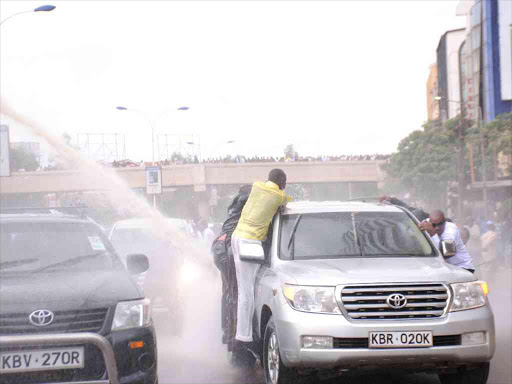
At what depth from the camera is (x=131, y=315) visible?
18.4 feet

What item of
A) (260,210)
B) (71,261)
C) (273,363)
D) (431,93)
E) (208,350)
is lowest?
(208,350)

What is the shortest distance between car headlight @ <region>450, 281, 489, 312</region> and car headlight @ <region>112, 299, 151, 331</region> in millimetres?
2307

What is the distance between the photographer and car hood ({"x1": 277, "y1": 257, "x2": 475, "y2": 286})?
628 centimetres

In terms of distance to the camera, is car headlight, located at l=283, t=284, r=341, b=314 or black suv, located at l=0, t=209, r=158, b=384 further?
car headlight, located at l=283, t=284, r=341, b=314

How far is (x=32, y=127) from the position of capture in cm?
1891

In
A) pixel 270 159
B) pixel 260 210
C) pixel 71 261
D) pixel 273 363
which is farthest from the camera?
pixel 270 159

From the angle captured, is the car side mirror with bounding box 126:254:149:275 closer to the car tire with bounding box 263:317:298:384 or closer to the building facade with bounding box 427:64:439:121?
the car tire with bounding box 263:317:298:384

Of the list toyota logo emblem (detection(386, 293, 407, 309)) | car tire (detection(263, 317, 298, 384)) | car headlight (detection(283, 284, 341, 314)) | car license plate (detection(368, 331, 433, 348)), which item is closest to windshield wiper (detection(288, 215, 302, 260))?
car tire (detection(263, 317, 298, 384))

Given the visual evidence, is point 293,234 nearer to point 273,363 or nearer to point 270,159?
point 273,363

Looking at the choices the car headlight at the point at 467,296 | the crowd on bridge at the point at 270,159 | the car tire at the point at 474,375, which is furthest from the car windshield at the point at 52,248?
the crowd on bridge at the point at 270,159

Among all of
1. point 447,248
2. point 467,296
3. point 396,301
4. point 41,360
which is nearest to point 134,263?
point 41,360

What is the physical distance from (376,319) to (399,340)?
0.74 feet

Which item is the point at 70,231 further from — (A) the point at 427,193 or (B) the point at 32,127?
(A) the point at 427,193

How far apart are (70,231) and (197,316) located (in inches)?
200
